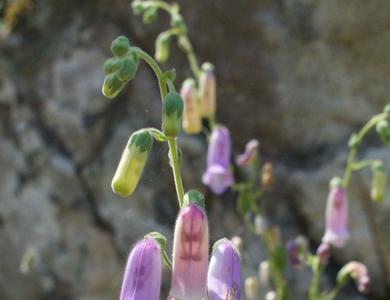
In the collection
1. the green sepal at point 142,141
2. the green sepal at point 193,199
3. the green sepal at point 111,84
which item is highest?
the green sepal at point 111,84

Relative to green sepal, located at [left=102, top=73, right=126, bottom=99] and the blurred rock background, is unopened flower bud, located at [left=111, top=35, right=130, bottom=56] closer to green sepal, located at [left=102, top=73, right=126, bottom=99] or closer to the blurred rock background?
green sepal, located at [left=102, top=73, right=126, bottom=99]

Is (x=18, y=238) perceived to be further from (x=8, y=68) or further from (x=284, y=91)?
(x=284, y=91)

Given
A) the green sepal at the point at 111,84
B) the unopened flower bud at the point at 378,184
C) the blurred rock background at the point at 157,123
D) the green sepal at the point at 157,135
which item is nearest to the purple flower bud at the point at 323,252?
the unopened flower bud at the point at 378,184

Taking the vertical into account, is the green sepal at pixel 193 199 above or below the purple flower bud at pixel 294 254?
below

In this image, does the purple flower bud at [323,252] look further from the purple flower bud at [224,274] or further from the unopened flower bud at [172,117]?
the unopened flower bud at [172,117]

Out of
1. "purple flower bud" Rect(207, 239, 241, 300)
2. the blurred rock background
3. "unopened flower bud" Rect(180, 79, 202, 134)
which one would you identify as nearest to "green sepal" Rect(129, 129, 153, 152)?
"purple flower bud" Rect(207, 239, 241, 300)

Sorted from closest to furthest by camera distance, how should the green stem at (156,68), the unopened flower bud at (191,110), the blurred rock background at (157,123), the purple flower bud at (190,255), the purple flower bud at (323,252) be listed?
the purple flower bud at (190,255) → the green stem at (156,68) → the purple flower bud at (323,252) → the unopened flower bud at (191,110) → the blurred rock background at (157,123)

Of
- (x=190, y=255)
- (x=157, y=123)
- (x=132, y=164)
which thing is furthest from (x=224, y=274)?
(x=157, y=123)
